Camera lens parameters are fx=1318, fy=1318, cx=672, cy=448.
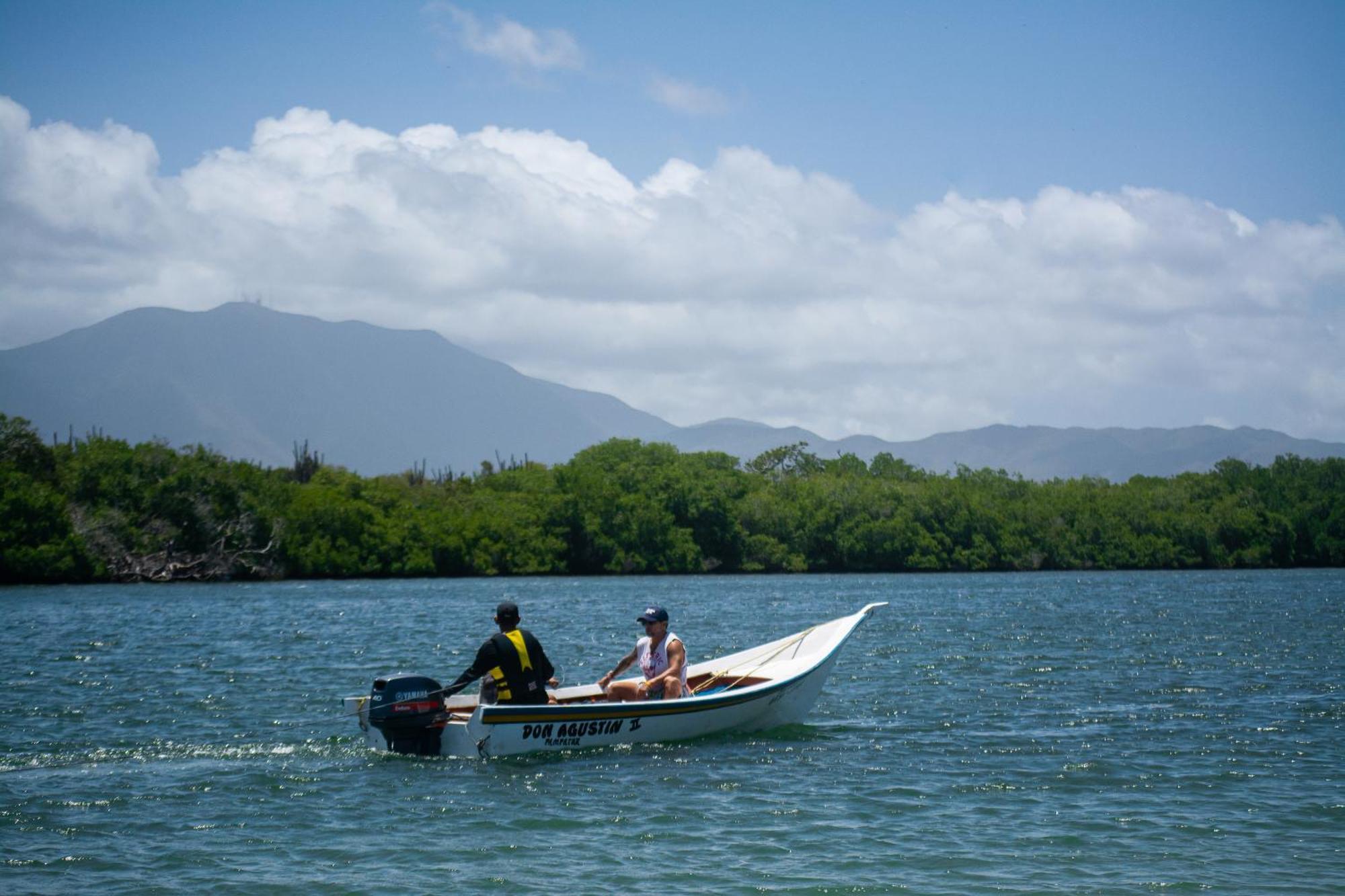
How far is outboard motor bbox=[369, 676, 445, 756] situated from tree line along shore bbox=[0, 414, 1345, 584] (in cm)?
6094

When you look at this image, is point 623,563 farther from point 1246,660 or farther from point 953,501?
point 1246,660

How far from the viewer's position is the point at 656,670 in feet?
60.5

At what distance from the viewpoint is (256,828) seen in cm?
1341

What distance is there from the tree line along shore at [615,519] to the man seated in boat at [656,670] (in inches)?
2400

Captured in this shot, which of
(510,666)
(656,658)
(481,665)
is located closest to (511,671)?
(510,666)

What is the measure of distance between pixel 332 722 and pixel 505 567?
7465cm

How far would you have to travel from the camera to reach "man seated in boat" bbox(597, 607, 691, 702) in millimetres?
18125

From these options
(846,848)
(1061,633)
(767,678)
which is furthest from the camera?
(1061,633)

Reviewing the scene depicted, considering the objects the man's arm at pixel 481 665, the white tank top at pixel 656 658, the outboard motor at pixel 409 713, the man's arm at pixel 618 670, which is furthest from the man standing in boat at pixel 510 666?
the white tank top at pixel 656 658

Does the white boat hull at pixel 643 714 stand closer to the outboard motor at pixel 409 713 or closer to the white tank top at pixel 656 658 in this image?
the outboard motor at pixel 409 713

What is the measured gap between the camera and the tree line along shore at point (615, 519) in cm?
7688

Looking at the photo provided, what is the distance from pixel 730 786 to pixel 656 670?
324 centimetres

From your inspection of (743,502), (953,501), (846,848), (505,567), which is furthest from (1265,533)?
(846,848)

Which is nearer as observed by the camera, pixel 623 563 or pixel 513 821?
pixel 513 821
